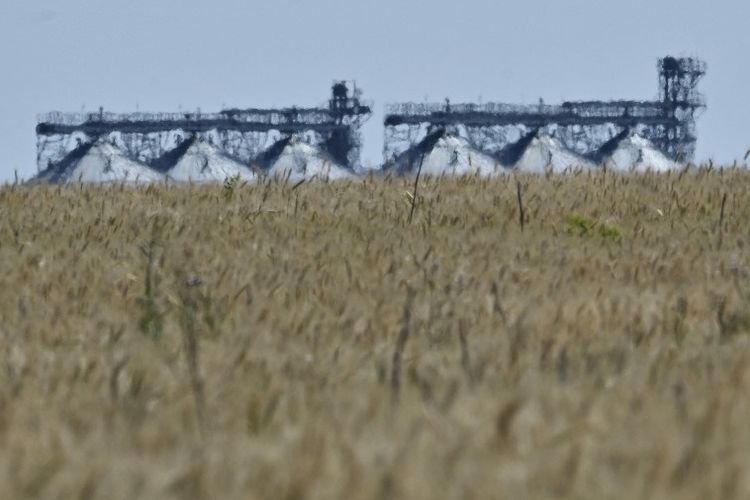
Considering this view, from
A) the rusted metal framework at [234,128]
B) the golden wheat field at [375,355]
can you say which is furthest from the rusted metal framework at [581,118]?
the golden wheat field at [375,355]

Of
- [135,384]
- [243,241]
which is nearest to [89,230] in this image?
[243,241]

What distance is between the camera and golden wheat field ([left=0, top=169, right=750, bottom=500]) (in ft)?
6.31

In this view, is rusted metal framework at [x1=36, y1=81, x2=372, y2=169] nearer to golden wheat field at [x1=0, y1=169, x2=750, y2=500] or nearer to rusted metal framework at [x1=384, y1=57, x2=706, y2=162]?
rusted metal framework at [x1=384, y1=57, x2=706, y2=162]

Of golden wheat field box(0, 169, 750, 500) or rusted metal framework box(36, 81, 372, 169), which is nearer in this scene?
golden wheat field box(0, 169, 750, 500)

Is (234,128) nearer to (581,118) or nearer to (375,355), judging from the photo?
(581,118)

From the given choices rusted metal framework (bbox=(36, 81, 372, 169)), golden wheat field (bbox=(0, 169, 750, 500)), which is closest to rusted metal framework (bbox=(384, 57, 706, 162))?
rusted metal framework (bbox=(36, 81, 372, 169))

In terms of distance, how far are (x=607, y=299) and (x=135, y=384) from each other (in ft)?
6.23

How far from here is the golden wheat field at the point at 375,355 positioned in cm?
192

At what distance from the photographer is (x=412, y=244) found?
6.67 m

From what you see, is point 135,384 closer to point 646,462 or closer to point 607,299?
point 646,462

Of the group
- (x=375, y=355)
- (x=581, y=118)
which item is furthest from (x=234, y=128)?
(x=375, y=355)

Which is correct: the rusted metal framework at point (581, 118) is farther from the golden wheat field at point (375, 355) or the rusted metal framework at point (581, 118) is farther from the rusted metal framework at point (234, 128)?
the golden wheat field at point (375, 355)

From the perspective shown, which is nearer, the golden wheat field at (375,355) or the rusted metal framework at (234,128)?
the golden wheat field at (375,355)

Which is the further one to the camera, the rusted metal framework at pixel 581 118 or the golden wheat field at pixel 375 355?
the rusted metal framework at pixel 581 118
